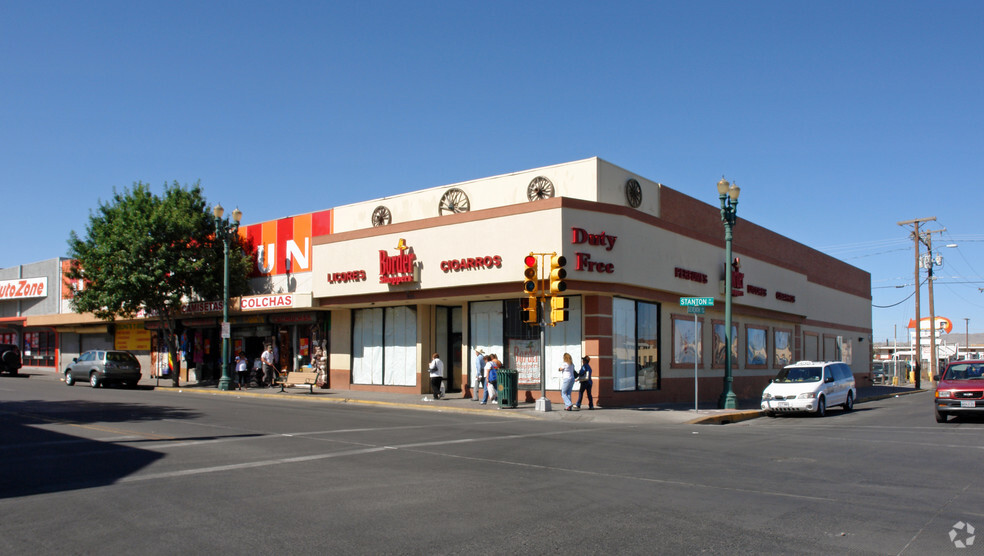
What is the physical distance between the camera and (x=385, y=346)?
30.0 metres

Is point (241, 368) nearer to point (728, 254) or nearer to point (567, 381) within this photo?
point (567, 381)

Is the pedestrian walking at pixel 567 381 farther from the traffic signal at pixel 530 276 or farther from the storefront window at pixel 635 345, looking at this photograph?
the traffic signal at pixel 530 276

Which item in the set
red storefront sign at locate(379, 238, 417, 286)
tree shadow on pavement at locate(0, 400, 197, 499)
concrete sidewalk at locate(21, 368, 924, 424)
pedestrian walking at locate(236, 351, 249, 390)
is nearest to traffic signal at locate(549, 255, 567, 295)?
concrete sidewalk at locate(21, 368, 924, 424)

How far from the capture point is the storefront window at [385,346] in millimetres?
29219

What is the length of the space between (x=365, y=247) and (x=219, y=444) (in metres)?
15.5

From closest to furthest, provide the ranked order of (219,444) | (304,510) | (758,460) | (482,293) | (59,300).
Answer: (304,510)
(758,460)
(219,444)
(482,293)
(59,300)

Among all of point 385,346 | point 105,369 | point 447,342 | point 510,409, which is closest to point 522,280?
point 510,409

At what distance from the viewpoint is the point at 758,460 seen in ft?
41.2

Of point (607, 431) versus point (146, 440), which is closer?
point (146, 440)

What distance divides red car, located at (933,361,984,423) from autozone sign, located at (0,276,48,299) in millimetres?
50486

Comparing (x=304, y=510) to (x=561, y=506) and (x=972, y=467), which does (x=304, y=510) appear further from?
(x=972, y=467)

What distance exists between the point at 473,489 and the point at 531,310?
37.2 ft

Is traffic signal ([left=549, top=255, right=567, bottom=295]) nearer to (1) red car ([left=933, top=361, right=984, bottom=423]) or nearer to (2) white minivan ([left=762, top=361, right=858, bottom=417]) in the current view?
(2) white minivan ([left=762, top=361, right=858, bottom=417])

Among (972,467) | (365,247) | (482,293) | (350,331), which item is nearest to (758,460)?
(972,467)
